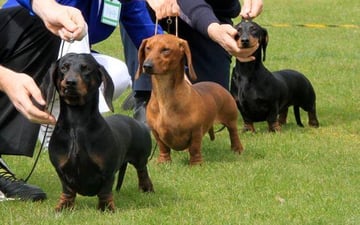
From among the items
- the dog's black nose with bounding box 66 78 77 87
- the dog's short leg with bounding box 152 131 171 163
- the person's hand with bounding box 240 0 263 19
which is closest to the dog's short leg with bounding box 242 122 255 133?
the person's hand with bounding box 240 0 263 19

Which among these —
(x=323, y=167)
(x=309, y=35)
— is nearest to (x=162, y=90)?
(x=323, y=167)

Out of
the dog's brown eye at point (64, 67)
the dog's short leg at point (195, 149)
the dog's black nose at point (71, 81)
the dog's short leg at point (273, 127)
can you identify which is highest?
the dog's brown eye at point (64, 67)

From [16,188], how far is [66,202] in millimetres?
745

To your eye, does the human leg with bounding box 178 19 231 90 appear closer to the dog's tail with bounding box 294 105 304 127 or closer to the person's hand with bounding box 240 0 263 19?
the dog's tail with bounding box 294 105 304 127

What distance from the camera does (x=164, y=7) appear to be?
6418 millimetres

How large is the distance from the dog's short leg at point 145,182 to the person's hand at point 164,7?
1.44 metres

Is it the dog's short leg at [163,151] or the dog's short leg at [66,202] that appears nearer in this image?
the dog's short leg at [66,202]

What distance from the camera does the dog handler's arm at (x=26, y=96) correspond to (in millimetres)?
4000

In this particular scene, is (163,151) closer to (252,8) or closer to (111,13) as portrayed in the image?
(111,13)

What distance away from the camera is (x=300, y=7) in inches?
824

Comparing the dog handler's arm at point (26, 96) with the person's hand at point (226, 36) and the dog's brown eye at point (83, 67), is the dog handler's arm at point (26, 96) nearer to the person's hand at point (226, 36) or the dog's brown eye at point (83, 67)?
the dog's brown eye at point (83, 67)

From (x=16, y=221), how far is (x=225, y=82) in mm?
3986

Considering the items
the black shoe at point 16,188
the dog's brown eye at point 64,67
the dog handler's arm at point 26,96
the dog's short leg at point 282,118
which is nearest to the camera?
the dog handler's arm at point 26,96

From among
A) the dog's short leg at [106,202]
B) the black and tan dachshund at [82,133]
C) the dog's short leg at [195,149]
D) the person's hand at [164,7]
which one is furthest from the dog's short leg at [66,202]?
the person's hand at [164,7]
